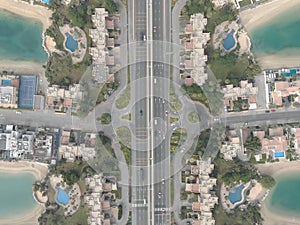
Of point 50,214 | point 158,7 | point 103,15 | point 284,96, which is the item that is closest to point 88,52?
point 103,15

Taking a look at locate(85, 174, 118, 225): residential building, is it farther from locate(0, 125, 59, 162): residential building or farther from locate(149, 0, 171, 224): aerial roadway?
locate(149, 0, 171, 224): aerial roadway

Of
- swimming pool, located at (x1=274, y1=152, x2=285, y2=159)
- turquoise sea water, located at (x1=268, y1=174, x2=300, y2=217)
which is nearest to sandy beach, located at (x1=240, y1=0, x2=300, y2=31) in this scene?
swimming pool, located at (x1=274, y1=152, x2=285, y2=159)

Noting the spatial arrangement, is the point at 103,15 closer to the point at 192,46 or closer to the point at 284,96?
the point at 192,46

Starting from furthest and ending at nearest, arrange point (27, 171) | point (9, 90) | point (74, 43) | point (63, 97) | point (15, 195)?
point (15, 195) → point (27, 171) → point (74, 43) → point (63, 97) → point (9, 90)

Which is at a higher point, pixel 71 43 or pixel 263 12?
pixel 263 12

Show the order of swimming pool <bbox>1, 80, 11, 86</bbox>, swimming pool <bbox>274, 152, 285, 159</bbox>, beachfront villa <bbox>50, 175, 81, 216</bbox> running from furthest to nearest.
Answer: swimming pool <bbox>1, 80, 11, 86</bbox> < beachfront villa <bbox>50, 175, 81, 216</bbox> < swimming pool <bbox>274, 152, 285, 159</bbox>

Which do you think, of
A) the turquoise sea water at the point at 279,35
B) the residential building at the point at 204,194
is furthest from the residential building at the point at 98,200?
the turquoise sea water at the point at 279,35

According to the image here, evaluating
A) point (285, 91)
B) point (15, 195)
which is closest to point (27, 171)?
point (15, 195)

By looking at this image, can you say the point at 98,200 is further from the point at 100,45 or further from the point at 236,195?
the point at 100,45
